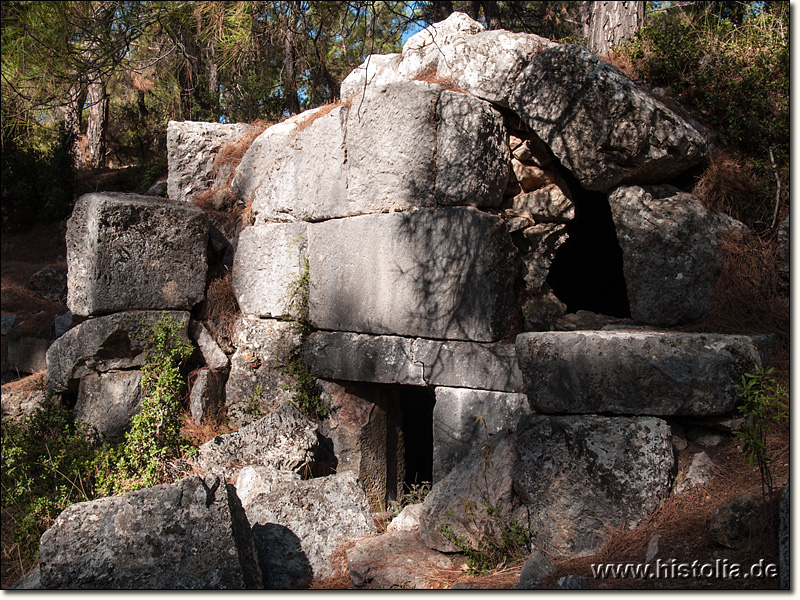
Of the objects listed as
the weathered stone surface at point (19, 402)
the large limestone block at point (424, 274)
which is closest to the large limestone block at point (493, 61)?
the large limestone block at point (424, 274)

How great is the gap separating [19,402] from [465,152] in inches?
179

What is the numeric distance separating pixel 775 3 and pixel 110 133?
43.0 feet

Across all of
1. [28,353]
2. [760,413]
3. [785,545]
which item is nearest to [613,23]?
[760,413]

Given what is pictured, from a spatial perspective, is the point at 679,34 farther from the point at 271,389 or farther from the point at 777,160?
the point at 271,389

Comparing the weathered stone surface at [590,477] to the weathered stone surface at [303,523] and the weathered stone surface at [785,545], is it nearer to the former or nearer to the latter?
the weathered stone surface at [785,545]

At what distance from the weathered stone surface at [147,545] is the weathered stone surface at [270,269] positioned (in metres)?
2.18

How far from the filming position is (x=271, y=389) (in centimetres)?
523

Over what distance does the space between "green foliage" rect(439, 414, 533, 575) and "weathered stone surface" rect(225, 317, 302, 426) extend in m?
1.99

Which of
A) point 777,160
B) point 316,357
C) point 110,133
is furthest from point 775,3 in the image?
point 110,133

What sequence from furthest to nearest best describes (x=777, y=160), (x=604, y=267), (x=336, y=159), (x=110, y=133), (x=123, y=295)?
1. (x=110, y=133)
2. (x=604, y=267)
3. (x=123, y=295)
4. (x=336, y=159)
5. (x=777, y=160)

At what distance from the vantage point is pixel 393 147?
441cm

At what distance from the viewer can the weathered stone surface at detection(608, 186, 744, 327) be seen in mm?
4059

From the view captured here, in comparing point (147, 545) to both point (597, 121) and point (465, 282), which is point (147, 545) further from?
point (597, 121)

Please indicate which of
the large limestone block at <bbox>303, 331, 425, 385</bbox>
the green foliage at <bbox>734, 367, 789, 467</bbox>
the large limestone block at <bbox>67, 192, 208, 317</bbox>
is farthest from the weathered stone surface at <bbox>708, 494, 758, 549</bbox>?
the large limestone block at <bbox>67, 192, 208, 317</bbox>
